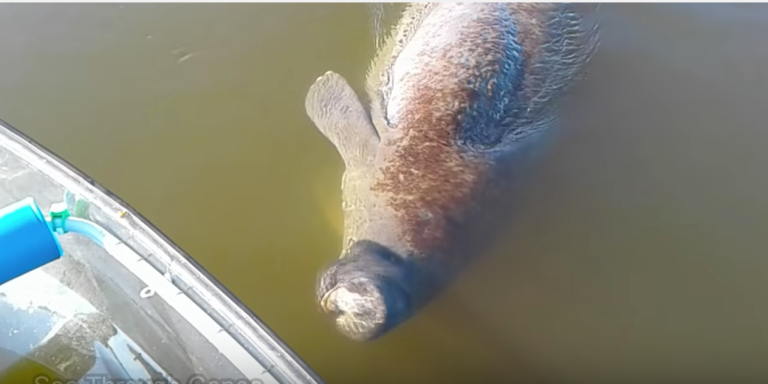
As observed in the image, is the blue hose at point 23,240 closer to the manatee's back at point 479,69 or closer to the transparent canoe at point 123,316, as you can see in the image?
the transparent canoe at point 123,316

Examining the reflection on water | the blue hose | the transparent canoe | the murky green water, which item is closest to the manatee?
the murky green water

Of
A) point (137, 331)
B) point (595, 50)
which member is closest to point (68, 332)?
point (137, 331)

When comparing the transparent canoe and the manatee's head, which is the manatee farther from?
the transparent canoe

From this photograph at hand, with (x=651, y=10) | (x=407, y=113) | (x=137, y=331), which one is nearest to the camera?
(x=137, y=331)

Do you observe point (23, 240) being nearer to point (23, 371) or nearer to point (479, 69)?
point (23, 371)

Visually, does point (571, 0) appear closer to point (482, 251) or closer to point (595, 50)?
point (595, 50)

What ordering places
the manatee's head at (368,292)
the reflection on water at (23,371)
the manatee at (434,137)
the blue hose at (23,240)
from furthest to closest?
the manatee at (434,137) → the manatee's head at (368,292) → the reflection on water at (23,371) → the blue hose at (23,240)

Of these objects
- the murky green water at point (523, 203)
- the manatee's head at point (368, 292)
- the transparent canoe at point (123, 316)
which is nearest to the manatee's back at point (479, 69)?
the murky green water at point (523, 203)
